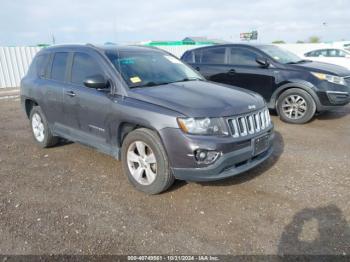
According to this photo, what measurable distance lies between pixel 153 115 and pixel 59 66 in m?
2.32

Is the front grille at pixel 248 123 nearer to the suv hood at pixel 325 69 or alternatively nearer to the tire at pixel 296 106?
the tire at pixel 296 106

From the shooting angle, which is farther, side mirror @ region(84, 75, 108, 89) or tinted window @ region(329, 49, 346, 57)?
tinted window @ region(329, 49, 346, 57)

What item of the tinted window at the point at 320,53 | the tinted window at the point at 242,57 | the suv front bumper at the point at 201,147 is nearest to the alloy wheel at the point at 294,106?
the tinted window at the point at 242,57

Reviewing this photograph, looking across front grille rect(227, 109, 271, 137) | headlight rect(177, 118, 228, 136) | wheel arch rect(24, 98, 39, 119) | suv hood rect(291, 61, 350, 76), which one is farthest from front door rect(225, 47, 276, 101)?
wheel arch rect(24, 98, 39, 119)

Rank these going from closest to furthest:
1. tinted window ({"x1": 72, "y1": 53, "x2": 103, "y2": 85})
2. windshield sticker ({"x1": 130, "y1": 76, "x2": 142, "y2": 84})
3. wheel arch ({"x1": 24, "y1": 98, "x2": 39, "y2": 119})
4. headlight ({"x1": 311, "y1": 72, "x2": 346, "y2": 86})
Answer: windshield sticker ({"x1": 130, "y1": 76, "x2": 142, "y2": 84}), tinted window ({"x1": 72, "y1": 53, "x2": 103, "y2": 85}), wheel arch ({"x1": 24, "y1": 98, "x2": 39, "y2": 119}), headlight ({"x1": 311, "y1": 72, "x2": 346, "y2": 86})

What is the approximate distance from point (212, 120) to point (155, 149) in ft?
2.33

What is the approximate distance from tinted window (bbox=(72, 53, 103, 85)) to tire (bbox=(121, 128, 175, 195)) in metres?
1.10

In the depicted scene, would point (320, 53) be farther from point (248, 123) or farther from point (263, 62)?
point (248, 123)

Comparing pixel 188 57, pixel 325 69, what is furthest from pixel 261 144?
pixel 188 57

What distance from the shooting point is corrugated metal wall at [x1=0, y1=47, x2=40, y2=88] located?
45.4 feet

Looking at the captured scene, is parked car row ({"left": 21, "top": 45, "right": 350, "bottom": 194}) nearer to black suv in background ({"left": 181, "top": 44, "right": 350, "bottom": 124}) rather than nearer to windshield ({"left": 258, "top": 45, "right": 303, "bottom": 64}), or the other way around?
black suv in background ({"left": 181, "top": 44, "right": 350, "bottom": 124})

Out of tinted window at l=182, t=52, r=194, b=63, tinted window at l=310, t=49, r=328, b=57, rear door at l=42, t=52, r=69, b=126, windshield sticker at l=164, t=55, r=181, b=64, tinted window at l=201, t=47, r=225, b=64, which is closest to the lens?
rear door at l=42, t=52, r=69, b=126

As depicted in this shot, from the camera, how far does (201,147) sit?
286 cm

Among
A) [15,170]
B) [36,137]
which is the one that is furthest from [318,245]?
[36,137]
